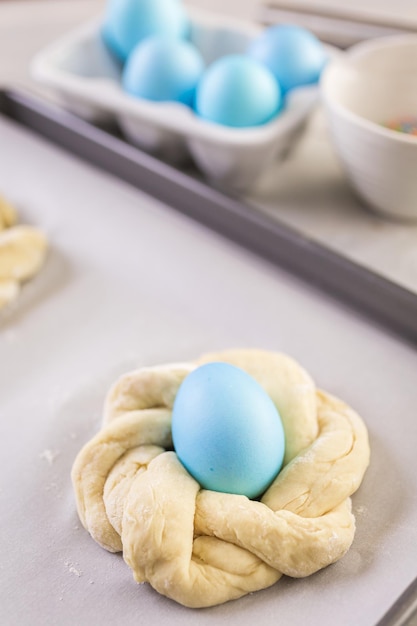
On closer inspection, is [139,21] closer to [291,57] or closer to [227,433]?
[291,57]

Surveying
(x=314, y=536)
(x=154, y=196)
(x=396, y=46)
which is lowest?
(x=154, y=196)

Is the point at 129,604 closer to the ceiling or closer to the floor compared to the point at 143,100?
closer to the floor

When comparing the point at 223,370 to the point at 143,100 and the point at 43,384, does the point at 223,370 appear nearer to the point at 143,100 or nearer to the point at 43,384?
the point at 43,384

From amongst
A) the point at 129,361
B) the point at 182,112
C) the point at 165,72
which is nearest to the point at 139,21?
the point at 165,72

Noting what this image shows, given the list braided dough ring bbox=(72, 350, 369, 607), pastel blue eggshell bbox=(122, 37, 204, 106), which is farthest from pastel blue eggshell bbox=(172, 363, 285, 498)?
pastel blue eggshell bbox=(122, 37, 204, 106)

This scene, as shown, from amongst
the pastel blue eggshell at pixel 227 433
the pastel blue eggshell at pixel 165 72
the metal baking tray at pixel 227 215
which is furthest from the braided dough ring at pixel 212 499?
the pastel blue eggshell at pixel 165 72

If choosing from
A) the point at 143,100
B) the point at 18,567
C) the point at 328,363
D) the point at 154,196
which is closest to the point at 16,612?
the point at 18,567

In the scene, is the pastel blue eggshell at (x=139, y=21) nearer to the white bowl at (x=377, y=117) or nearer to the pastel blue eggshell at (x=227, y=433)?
the white bowl at (x=377, y=117)
